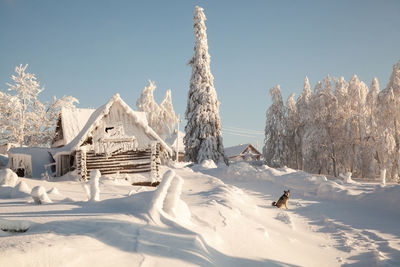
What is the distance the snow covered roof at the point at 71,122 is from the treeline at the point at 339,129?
2395 cm

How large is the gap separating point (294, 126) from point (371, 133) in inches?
421

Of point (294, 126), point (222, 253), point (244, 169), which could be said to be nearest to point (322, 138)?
point (294, 126)

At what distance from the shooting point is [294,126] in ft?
121

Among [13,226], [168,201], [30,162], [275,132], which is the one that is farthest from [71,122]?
[275,132]

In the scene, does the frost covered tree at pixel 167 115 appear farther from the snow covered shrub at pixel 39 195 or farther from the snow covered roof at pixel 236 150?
the snow covered shrub at pixel 39 195

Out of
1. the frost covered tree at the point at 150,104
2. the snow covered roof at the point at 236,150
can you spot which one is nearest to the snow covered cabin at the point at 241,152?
the snow covered roof at the point at 236,150

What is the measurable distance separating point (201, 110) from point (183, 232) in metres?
24.0

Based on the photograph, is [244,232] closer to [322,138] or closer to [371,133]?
[371,133]

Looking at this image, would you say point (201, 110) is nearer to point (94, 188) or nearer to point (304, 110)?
point (304, 110)

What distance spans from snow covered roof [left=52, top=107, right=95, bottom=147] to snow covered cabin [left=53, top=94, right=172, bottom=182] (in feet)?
14.6

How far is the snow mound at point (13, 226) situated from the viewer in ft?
13.3

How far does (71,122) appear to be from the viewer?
20500 mm

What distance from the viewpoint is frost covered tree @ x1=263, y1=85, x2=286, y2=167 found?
35.7 metres

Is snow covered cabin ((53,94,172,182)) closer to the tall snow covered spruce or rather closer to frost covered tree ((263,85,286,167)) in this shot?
the tall snow covered spruce
